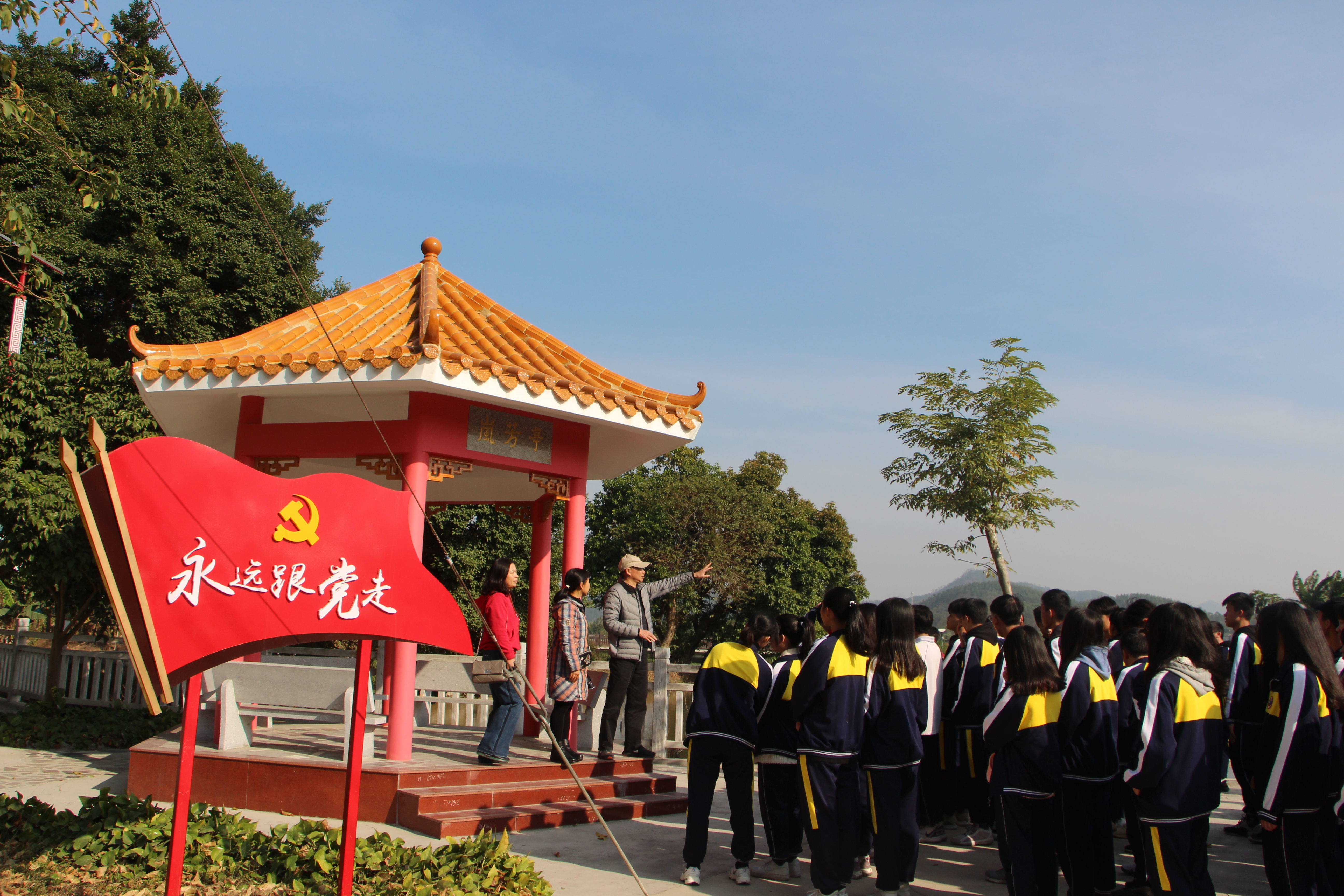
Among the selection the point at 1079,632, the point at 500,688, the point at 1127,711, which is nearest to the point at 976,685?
the point at 1079,632

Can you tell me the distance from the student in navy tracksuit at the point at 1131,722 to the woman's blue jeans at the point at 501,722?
4074 millimetres

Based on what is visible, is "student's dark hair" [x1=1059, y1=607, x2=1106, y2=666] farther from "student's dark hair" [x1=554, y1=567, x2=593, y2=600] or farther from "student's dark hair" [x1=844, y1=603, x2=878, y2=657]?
"student's dark hair" [x1=554, y1=567, x2=593, y2=600]

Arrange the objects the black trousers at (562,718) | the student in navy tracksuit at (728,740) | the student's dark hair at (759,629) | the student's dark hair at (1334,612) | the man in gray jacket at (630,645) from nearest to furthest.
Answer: the student's dark hair at (1334,612) → the student in navy tracksuit at (728,740) → the student's dark hair at (759,629) → the black trousers at (562,718) → the man in gray jacket at (630,645)

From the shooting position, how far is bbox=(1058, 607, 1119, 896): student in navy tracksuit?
4645 millimetres

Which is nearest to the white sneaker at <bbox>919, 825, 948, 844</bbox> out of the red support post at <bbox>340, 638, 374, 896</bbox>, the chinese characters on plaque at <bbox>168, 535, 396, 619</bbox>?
the red support post at <bbox>340, 638, 374, 896</bbox>

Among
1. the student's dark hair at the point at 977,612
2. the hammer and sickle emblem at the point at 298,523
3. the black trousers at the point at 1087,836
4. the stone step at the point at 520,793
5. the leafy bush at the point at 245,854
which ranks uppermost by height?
the hammer and sickle emblem at the point at 298,523

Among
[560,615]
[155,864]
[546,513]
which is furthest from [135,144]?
[155,864]

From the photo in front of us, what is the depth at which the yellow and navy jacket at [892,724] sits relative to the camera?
4918mm

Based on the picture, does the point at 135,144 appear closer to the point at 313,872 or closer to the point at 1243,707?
the point at 313,872

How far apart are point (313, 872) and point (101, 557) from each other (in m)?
2.07

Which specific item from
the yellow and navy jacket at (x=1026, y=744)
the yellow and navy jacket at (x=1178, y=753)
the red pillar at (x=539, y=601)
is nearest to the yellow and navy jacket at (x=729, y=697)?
the yellow and navy jacket at (x=1026, y=744)

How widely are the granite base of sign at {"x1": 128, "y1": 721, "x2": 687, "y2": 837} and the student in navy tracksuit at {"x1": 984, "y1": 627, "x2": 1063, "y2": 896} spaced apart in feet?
10.3

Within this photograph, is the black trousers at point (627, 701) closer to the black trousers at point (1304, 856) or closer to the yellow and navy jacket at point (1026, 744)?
the yellow and navy jacket at point (1026, 744)

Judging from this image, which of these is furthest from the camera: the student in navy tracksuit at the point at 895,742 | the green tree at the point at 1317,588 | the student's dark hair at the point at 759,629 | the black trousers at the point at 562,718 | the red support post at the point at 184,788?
the green tree at the point at 1317,588
